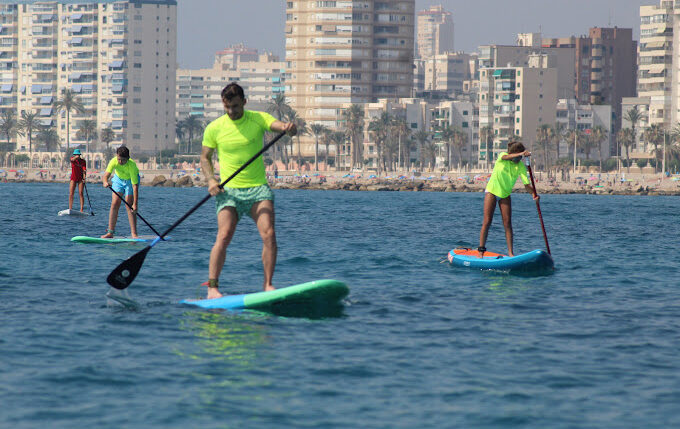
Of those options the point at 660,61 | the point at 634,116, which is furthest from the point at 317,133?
the point at 660,61

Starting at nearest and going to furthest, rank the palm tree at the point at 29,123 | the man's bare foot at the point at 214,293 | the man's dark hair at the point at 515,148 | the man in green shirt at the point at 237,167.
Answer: the man in green shirt at the point at 237,167, the man's bare foot at the point at 214,293, the man's dark hair at the point at 515,148, the palm tree at the point at 29,123

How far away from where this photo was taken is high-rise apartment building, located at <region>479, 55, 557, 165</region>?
15712 centimetres

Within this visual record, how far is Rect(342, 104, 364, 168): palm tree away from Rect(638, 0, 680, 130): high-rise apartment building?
4800 cm

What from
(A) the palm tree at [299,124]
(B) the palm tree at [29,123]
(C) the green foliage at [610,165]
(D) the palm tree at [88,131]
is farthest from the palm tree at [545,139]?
(B) the palm tree at [29,123]

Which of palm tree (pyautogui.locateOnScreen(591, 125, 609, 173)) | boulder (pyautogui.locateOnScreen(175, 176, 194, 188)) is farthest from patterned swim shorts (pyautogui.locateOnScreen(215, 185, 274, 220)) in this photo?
palm tree (pyautogui.locateOnScreen(591, 125, 609, 173))

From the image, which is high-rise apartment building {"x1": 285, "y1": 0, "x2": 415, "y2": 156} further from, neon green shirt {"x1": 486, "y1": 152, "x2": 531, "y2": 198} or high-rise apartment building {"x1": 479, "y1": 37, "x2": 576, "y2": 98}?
neon green shirt {"x1": 486, "y1": 152, "x2": 531, "y2": 198}

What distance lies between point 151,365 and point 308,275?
7.39 metres

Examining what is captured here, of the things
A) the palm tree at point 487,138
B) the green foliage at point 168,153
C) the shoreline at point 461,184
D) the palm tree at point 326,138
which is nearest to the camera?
the shoreline at point 461,184

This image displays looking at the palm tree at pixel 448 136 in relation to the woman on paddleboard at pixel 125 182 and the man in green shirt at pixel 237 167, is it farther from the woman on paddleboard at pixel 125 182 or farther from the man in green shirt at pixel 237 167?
the man in green shirt at pixel 237 167

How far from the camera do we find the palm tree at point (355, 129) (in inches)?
6931

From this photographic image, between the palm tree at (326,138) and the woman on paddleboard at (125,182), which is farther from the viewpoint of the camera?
the palm tree at (326,138)

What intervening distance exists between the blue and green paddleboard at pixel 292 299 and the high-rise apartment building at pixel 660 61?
504 ft

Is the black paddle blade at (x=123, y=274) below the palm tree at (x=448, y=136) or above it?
below

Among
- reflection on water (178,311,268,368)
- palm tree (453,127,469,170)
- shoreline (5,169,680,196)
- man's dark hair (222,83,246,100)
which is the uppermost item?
palm tree (453,127,469,170)
